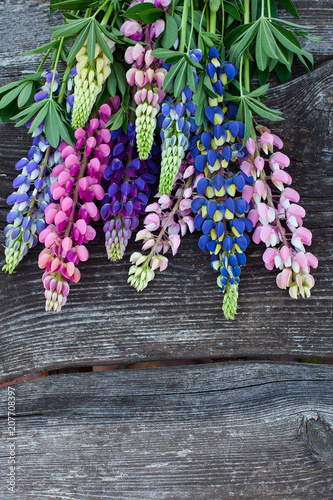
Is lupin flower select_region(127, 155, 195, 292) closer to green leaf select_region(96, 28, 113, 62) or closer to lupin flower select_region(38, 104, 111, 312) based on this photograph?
lupin flower select_region(38, 104, 111, 312)

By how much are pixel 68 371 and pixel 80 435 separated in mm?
156

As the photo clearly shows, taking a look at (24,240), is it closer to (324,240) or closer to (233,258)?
(233,258)

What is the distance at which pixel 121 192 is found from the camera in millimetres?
795

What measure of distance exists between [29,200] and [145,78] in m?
0.37

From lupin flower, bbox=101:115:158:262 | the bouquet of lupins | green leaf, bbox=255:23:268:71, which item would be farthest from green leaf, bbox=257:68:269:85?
lupin flower, bbox=101:115:158:262

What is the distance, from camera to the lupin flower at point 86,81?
2.11ft

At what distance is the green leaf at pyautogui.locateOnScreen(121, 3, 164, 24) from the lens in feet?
2.16

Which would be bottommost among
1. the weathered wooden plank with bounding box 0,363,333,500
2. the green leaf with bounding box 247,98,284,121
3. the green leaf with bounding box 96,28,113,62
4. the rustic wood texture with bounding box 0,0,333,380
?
the weathered wooden plank with bounding box 0,363,333,500

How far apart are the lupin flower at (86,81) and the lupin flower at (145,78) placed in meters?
0.06

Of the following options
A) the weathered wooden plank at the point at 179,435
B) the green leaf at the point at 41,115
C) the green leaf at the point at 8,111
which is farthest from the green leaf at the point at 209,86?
the weathered wooden plank at the point at 179,435

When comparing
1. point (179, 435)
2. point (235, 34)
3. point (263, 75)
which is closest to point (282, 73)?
point (263, 75)

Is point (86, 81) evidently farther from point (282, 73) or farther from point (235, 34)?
point (282, 73)

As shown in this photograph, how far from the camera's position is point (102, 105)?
753 mm

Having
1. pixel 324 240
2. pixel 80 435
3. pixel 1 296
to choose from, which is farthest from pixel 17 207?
pixel 324 240
